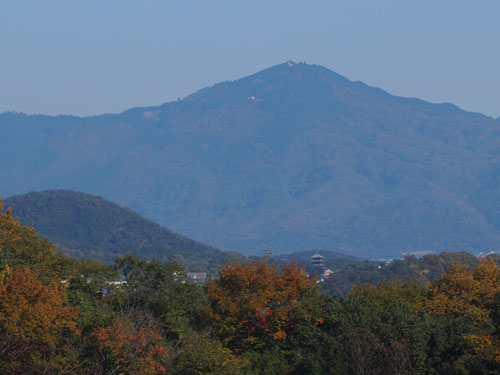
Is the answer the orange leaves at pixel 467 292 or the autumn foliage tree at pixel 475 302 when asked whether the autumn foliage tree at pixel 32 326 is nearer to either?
the autumn foliage tree at pixel 475 302

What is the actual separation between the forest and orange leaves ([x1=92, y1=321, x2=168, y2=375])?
4cm

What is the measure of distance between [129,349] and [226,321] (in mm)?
11507

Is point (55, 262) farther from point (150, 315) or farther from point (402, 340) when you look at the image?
point (402, 340)

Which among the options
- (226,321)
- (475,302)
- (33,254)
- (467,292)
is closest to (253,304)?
(226,321)

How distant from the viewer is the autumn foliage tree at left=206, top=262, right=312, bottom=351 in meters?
46.4

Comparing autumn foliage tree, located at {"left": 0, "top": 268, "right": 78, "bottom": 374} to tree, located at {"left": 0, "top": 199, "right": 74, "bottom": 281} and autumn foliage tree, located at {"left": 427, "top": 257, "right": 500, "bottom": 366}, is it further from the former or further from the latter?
autumn foliage tree, located at {"left": 427, "top": 257, "right": 500, "bottom": 366}

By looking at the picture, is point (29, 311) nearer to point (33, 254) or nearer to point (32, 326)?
point (32, 326)

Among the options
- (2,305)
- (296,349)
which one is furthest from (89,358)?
(296,349)

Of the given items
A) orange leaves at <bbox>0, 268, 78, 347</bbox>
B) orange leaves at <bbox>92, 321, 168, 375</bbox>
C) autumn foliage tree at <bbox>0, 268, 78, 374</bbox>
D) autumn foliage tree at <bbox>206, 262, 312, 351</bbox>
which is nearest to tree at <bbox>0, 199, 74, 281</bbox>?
autumn foliage tree at <bbox>206, 262, 312, 351</bbox>

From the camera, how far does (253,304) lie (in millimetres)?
47000

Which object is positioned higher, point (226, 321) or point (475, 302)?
point (475, 302)

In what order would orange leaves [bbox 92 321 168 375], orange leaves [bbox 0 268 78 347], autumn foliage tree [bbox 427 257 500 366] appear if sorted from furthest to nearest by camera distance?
1. autumn foliage tree [bbox 427 257 500 366]
2. orange leaves [bbox 92 321 168 375]
3. orange leaves [bbox 0 268 78 347]

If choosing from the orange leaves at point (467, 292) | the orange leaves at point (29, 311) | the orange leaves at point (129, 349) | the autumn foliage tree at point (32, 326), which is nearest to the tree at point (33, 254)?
the autumn foliage tree at point (32, 326)

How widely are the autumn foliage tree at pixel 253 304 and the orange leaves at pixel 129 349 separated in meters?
10.0
